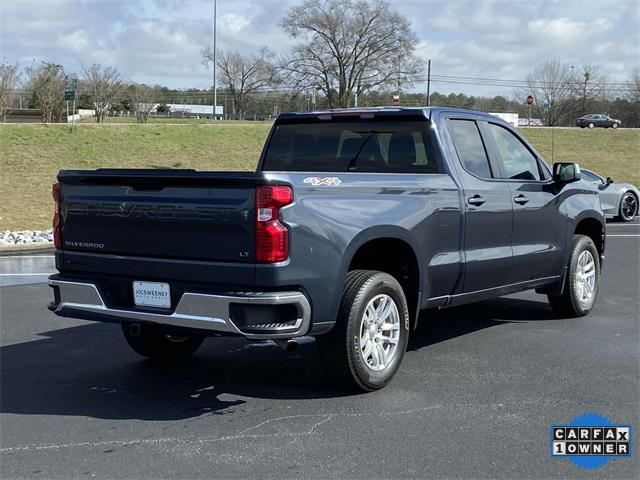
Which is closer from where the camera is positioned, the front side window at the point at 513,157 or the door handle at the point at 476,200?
the door handle at the point at 476,200

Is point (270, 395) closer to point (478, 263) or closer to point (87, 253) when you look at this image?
point (87, 253)

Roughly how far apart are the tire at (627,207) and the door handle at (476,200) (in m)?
13.7

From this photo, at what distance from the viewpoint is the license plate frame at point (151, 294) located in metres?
5.09

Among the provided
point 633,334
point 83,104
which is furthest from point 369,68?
point 633,334

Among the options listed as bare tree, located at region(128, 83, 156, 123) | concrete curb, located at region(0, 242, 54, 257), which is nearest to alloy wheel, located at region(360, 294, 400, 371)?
concrete curb, located at region(0, 242, 54, 257)

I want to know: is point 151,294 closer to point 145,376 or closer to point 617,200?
point 145,376

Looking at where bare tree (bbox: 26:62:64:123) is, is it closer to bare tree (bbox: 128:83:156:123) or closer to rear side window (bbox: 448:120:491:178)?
bare tree (bbox: 128:83:156:123)

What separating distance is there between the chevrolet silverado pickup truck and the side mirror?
1.06 feet

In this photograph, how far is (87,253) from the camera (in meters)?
5.48

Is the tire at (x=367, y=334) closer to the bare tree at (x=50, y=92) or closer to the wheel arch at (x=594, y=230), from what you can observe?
the wheel arch at (x=594, y=230)

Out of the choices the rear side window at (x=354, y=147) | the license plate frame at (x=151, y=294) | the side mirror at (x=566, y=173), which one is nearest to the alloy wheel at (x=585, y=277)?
the side mirror at (x=566, y=173)

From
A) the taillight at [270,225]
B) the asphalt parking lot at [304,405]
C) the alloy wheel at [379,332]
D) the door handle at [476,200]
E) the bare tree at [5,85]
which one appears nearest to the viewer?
the asphalt parking lot at [304,405]

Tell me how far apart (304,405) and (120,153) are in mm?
26196

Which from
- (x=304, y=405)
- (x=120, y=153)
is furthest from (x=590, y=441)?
(x=120, y=153)
